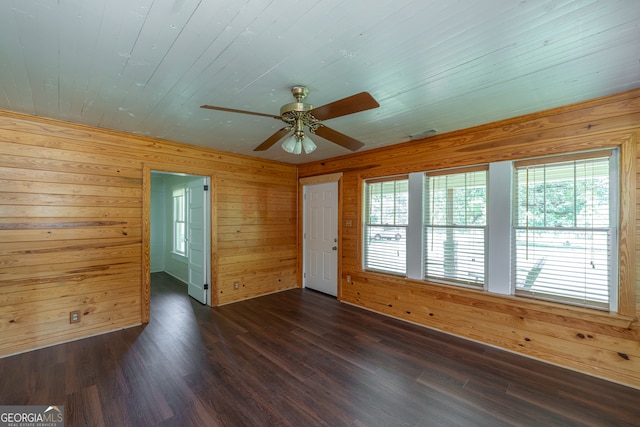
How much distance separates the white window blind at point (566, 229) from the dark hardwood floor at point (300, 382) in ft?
2.57

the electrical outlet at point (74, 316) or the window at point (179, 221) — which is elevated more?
the window at point (179, 221)

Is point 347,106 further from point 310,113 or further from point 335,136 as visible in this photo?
point 335,136

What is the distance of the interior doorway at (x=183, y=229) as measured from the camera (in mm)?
4266

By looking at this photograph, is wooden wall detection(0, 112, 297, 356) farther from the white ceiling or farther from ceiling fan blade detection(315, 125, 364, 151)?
ceiling fan blade detection(315, 125, 364, 151)

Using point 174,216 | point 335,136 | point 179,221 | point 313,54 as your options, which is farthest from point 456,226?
point 174,216

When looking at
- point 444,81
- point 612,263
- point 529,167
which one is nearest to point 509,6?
point 444,81

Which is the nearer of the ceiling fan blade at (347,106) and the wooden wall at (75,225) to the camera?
the ceiling fan blade at (347,106)

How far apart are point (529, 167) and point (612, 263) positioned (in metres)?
1.11

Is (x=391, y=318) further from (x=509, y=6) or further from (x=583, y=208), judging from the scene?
(x=509, y=6)

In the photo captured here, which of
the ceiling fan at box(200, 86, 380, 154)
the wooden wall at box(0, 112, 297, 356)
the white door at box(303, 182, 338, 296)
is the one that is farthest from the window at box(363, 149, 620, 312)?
the wooden wall at box(0, 112, 297, 356)

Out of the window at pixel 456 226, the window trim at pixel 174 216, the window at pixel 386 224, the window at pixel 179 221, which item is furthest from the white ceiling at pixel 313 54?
the window at pixel 179 221

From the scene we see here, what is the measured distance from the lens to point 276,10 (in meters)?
1.35

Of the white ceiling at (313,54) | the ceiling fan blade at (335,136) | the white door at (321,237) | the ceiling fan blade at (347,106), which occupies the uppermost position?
the white ceiling at (313,54)

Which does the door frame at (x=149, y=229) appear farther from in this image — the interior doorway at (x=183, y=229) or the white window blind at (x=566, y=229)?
the white window blind at (x=566, y=229)
